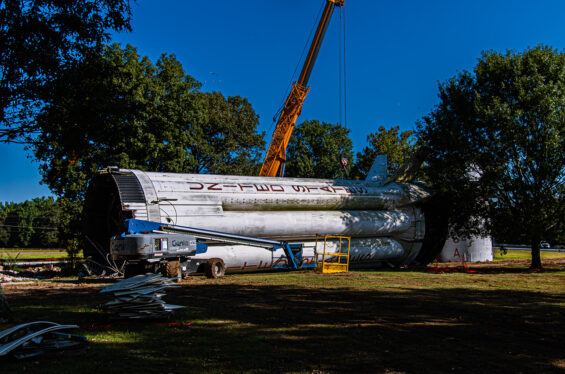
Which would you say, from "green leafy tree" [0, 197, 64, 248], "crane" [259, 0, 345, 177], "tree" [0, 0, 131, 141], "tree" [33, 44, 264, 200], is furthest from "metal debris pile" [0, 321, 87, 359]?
"green leafy tree" [0, 197, 64, 248]

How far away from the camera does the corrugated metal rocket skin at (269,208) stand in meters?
19.6

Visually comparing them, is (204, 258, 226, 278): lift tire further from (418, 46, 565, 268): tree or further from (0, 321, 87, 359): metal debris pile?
(418, 46, 565, 268): tree

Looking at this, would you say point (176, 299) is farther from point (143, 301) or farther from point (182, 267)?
point (182, 267)

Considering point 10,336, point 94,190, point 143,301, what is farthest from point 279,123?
point 10,336

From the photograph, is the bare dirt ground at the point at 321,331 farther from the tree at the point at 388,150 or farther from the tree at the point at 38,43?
the tree at the point at 388,150

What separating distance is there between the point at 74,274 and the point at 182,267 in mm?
8926

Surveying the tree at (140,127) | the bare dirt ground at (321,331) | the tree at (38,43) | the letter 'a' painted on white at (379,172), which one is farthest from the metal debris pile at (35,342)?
the letter 'a' painted on white at (379,172)

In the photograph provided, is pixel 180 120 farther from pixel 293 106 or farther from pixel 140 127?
pixel 293 106

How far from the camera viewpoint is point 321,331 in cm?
859

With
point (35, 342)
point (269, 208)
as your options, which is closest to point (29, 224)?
point (269, 208)

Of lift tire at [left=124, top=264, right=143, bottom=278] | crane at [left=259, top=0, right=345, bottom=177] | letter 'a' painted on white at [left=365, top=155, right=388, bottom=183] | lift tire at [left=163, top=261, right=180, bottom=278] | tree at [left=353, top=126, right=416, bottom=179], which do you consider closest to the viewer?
lift tire at [left=163, top=261, right=180, bottom=278]

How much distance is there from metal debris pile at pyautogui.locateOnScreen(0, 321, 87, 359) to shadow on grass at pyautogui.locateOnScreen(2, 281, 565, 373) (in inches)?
10.7

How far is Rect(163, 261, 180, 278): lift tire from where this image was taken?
1714 cm

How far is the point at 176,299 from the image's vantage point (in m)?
12.6
